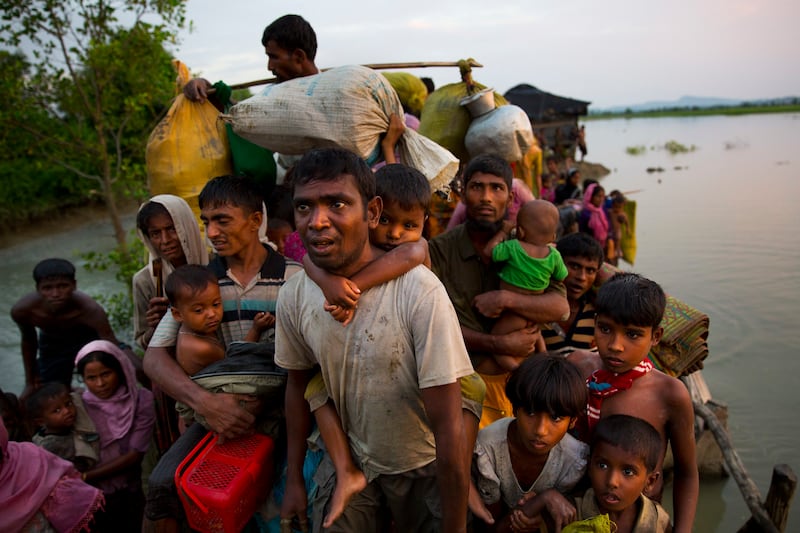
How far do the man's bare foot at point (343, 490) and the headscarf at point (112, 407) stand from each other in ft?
6.70

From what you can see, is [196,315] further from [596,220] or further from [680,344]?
[596,220]

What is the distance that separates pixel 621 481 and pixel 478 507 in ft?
1.64

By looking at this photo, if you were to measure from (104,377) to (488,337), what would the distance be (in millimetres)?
2390

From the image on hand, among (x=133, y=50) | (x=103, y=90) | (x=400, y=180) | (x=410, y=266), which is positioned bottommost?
(x=410, y=266)

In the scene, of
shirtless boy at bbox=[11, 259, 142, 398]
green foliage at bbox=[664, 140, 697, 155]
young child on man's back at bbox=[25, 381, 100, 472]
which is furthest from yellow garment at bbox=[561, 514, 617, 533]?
green foliage at bbox=[664, 140, 697, 155]

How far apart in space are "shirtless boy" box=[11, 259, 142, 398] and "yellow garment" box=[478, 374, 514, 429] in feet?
9.18

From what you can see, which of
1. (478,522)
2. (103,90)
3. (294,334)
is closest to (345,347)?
(294,334)

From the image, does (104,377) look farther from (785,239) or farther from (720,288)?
(785,239)

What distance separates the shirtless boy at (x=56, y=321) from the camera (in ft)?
12.5

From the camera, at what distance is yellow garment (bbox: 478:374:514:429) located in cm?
252

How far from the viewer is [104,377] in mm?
3078

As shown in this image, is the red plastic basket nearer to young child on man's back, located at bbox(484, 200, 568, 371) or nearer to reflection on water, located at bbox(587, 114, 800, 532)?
young child on man's back, located at bbox(484, 200, 568, 371)

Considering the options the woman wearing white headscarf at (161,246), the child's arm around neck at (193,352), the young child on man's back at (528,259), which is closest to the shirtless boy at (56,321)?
the woman wearing white headscarf at (161,246)

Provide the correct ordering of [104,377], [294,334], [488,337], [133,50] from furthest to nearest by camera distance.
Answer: [133,50]
[104,377]
[488,337]
[294,334]
